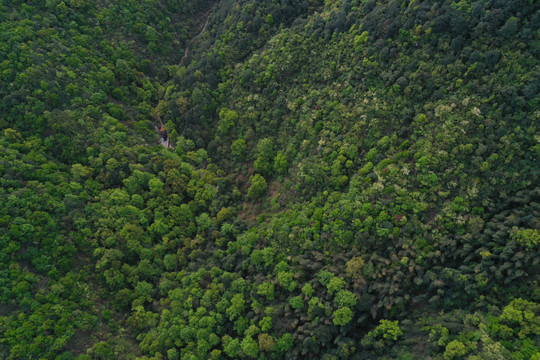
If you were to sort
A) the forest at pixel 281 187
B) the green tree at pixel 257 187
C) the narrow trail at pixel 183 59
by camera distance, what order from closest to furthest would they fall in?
the forest at pixel 281 187 < the green tree at pixel 257 187 < the narrow trail at pixel 183 59

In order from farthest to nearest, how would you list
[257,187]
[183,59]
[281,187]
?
[183,59] → [257,187] → [281,187]

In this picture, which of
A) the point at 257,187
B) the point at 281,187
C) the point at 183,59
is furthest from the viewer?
the point at 183,59

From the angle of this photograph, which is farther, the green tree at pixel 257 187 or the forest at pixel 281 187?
the green tree at pixel 257 187

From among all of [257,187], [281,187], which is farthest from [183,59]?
[281,187]

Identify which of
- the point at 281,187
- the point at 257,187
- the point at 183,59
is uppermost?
the point at 183,59

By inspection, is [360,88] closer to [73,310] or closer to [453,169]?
[453,169]

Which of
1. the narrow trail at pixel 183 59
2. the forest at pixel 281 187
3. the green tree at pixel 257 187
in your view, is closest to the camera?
the forest at pixel 281 187

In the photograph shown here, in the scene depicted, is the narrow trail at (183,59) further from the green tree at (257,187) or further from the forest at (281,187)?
the green tree at (257,187)

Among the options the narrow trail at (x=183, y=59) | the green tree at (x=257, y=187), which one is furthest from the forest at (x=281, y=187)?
the narrow trail at (x=183, y=59)

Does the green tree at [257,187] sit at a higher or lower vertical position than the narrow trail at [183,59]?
lower

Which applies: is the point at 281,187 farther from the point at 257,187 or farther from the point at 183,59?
the point at 183,59
